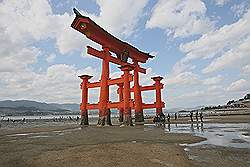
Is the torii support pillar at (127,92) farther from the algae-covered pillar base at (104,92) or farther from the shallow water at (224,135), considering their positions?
the shallow water at (224,135)

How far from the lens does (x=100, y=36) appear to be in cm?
2442

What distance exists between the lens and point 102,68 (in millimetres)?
26047

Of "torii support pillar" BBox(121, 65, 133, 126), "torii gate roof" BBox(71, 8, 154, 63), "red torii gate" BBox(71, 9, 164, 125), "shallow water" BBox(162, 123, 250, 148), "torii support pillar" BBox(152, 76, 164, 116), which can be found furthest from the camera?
"torii support pillar" BBox(152, 76, 164, 116)

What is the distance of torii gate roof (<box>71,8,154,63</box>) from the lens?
22078 mm

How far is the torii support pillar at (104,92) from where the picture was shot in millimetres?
25312

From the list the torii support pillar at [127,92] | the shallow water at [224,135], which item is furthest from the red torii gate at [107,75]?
the shallow water at [224,135]

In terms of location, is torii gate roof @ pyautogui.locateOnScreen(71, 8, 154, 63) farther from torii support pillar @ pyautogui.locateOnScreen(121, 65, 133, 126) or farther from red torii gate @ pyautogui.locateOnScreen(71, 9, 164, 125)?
torii support pillar @ pyautogui.locateOnScreen(121, 65, 133, 126)

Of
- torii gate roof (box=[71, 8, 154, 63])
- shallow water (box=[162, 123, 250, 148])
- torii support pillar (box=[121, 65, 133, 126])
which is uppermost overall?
torii gate roof (box=[71, 8, 154, 63])

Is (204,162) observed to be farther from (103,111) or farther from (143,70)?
(143,70)

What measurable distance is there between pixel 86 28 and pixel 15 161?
53.6 feet

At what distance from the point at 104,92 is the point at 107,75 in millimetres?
1867

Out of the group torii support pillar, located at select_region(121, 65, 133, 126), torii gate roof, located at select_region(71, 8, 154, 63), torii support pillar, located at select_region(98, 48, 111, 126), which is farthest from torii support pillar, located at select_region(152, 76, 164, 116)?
torii support pillar, located at select_region(98, 48, 111, 126)

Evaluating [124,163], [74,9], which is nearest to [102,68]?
[74,9]

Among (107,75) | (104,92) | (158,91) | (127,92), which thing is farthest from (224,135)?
(158,91)
